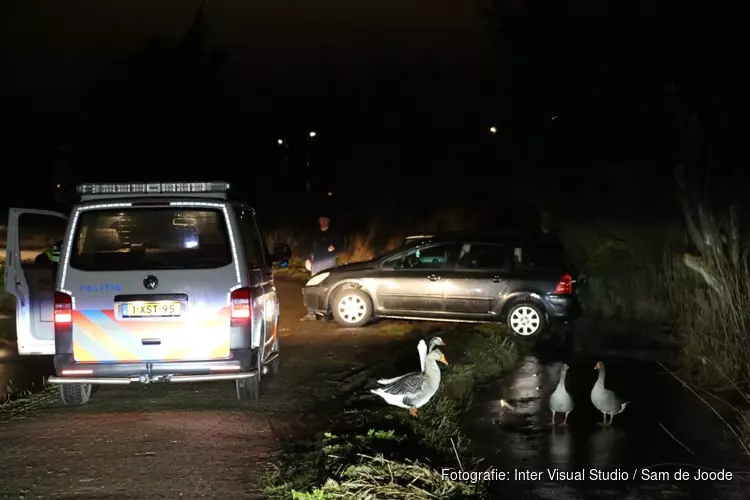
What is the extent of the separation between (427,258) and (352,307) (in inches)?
58.1

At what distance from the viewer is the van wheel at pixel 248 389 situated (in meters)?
8.07

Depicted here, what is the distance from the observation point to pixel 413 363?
9977 millimetres

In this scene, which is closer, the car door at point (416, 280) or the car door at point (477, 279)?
the car door at point (477, 279)

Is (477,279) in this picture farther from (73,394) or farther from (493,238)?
(73,394)

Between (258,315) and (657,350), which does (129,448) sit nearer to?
(258,315)

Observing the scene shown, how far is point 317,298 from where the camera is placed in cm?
1357

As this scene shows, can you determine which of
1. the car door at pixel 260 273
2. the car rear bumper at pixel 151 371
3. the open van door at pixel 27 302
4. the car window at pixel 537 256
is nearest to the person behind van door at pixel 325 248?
the car window at pixel 537 256

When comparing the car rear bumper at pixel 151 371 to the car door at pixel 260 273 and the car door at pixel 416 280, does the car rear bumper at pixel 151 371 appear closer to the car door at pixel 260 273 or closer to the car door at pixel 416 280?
the car door at pixel 260 273

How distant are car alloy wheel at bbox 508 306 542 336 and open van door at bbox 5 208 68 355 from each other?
6.82 metres

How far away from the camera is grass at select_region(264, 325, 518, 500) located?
5.18 metres

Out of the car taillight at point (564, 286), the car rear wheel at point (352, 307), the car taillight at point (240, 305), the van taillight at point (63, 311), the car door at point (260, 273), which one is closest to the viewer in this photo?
the van taillight at point (63, 311)

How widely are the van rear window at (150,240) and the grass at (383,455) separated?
1969 mm

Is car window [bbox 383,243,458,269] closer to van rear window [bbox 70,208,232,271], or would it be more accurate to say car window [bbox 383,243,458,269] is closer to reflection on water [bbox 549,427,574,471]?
van rear window [bbox 70,208,232,271]

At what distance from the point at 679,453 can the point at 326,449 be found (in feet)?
9.78
